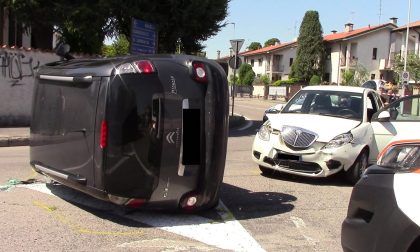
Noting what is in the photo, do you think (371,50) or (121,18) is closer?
(121,18)

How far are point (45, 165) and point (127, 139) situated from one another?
58.8 inches

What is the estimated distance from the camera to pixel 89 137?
5367 mm

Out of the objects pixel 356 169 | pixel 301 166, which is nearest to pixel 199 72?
pixel 301 166

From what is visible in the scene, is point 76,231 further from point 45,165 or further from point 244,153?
point 244,153

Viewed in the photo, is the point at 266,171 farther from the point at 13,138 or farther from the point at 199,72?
the point at 13,138

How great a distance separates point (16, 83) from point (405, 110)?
396 inches

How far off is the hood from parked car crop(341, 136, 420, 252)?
13.9ft

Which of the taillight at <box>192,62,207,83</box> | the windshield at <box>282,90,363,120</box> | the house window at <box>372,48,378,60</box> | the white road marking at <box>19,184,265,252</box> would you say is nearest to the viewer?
the white road marking at <box>19,184,265,252</box>

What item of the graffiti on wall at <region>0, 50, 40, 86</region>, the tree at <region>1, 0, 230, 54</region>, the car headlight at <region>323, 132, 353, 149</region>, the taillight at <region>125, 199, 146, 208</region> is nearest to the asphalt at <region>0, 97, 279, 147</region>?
the graffiti on wall at <region>0, 50, 40, 86</region>

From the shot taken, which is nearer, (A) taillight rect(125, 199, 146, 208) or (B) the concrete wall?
(A) taillight rect(125, 199, 146, 208)

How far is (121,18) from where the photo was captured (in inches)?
644

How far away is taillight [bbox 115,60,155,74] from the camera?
17.2 feet

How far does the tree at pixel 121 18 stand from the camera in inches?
589

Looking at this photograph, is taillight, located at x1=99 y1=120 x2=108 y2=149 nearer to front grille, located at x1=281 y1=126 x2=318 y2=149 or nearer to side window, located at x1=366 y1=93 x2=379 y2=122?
front grille, located at x1=281 y1=126 x2=318 y2=149
